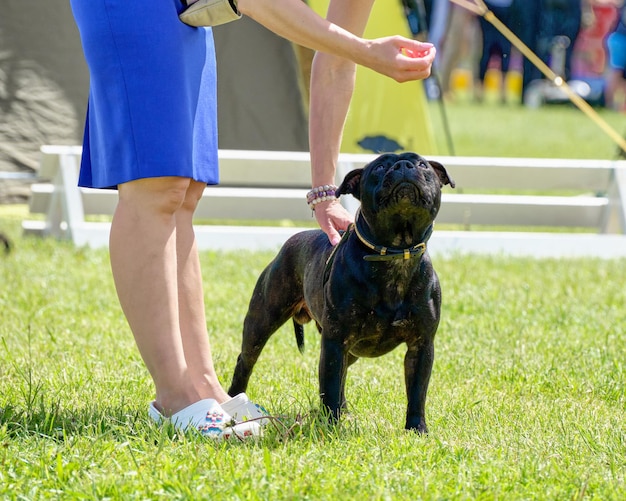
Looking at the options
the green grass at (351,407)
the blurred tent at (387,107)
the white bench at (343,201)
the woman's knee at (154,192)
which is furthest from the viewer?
the blurred tent at (387,107)

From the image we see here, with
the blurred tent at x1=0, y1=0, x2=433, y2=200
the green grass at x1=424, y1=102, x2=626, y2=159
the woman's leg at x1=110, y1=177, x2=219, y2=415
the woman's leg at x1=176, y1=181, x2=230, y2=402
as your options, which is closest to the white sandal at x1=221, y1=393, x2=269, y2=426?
the woman's leg at x1=176, y1=181, x2=230, y2=402

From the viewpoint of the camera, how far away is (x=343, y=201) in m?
7.58

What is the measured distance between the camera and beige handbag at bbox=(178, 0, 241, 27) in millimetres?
2955

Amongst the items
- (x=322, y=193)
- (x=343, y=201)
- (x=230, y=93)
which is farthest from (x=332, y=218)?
(x=230, y=93)

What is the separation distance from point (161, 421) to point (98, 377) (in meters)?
0.98

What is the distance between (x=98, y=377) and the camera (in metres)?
4.02

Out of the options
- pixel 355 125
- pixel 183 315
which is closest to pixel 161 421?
pixel 183 315

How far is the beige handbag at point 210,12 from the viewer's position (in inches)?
116

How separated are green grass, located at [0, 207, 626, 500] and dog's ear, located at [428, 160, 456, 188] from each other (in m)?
0.76

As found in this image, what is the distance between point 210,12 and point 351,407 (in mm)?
1454

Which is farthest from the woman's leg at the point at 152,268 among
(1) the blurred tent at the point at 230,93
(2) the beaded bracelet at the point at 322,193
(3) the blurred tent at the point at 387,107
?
(1) the blurred tent at the point at 230,93

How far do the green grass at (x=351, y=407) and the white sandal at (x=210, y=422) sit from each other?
2.2 inches

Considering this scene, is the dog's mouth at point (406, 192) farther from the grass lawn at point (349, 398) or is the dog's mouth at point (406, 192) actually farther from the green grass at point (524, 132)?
the green grass at point (524, 132)

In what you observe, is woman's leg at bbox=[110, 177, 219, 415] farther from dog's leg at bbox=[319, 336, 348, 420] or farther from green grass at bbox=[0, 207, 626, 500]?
dog's leg at bbox=[319, 336, 348, 420]
